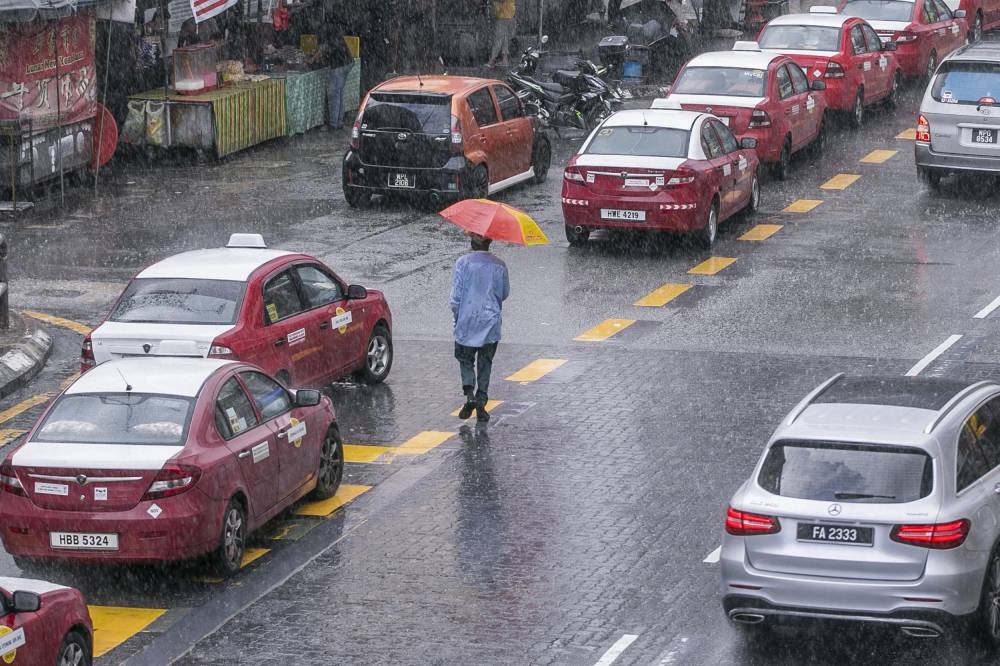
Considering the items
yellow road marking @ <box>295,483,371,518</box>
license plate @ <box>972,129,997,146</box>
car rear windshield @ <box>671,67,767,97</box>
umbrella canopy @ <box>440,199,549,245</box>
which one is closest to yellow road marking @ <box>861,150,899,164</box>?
car rear windshield @ <box>671,67,767,97</box>

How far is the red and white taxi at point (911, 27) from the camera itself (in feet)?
114

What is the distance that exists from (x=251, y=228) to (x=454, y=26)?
15.1 m

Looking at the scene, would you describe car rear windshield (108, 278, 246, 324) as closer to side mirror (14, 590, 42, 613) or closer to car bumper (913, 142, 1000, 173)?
side mirror (14, 590, 42, 613)

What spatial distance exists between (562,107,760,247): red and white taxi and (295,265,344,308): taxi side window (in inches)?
253

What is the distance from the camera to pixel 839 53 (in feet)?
102

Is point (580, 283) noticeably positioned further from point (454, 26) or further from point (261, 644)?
point (454, 26)

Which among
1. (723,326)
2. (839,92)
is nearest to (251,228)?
(723,326)

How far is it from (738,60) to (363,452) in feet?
46.9

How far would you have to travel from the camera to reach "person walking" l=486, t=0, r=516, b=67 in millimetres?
37938

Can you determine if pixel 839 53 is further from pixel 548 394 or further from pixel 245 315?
pixel 245 315

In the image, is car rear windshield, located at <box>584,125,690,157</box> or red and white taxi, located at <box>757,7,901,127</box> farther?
red and white taxi, located at <box>757,7,901,127</box>

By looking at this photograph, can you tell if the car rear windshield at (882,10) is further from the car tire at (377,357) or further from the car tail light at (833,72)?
the car tire at (377,357)

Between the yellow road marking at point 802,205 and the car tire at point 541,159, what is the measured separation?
3.88m

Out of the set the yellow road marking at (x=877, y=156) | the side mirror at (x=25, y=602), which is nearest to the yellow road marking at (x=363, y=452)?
the side mirror at (x=25, y=602)
